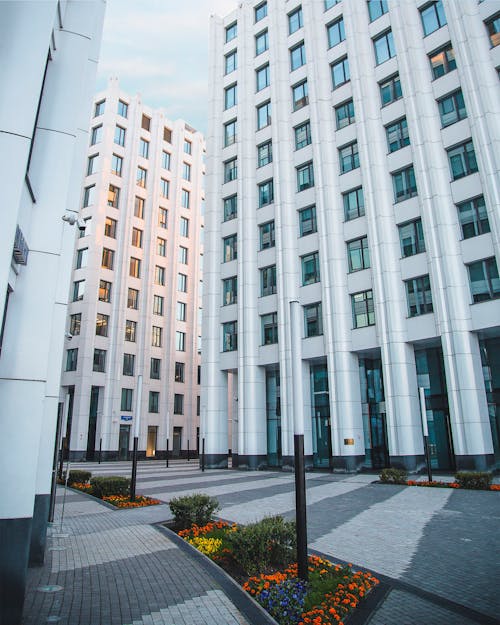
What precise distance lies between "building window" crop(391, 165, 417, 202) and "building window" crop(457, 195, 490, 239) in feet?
10.8

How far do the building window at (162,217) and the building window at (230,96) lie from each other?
19.2 metres

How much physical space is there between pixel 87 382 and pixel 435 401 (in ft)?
110

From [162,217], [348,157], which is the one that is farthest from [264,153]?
[162,217]

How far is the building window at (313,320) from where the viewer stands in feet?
100

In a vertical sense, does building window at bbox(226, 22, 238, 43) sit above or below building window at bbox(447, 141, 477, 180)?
above

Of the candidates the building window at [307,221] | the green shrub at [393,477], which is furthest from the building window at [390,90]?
the green shrub at [393,477]

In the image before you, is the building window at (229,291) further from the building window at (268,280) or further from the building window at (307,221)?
the building window at (307,221)

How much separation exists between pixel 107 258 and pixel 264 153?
76.2 ft

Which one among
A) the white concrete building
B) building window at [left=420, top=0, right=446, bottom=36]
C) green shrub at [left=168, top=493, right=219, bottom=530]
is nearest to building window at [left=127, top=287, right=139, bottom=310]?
building window at [left=420, top=0, right=446, bottom=36]

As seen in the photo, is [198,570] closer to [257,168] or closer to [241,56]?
[257,168]

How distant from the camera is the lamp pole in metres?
6.74

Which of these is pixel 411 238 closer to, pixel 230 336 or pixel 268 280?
pixel 268 280

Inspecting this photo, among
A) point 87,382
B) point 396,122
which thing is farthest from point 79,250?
point 396,122

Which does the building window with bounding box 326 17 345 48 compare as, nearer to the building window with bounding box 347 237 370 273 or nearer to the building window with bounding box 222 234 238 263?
the building window with bounding box 347 237 370 273
